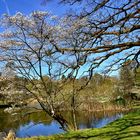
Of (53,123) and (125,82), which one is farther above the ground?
(125,82)

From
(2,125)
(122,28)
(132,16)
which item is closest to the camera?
(132,16)

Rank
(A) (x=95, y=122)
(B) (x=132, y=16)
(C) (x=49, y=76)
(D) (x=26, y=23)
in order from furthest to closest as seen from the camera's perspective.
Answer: (A) (x=95, y=122)
(C) (x=49, y=76)
(D) (x=26, y=23)
(B) (x=132, y=16)

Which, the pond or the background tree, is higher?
the background tree

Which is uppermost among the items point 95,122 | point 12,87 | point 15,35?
point 15,35

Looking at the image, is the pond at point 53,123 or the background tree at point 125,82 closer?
the pond at point 53,123

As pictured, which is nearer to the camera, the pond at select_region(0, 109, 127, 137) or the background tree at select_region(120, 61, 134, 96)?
the pond at select_region(0, 109, 127, 137)

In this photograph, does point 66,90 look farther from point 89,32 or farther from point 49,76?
point 89,32

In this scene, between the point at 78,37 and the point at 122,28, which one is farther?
the point at 78,37

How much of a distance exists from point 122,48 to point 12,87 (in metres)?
9.24

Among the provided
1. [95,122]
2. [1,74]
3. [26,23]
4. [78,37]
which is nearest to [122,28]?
[78,37]

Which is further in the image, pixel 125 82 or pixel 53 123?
pixel 125 82

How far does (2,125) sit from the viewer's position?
34.6 meters

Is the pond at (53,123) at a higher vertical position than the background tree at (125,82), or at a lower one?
lower

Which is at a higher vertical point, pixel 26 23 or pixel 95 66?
pixel 26 23
